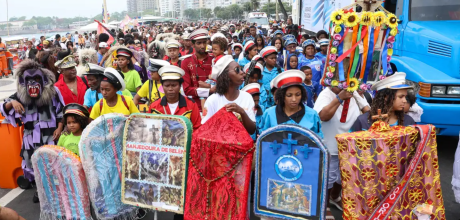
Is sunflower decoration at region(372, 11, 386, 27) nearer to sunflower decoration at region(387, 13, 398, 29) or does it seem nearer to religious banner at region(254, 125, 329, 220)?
sunflower decoration at region(387, 13, 398, 29)

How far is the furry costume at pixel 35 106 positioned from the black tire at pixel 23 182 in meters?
0.42

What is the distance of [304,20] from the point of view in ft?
56.1

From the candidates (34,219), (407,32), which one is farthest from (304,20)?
(34,219)

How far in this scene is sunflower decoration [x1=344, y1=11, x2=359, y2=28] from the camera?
3.59 m

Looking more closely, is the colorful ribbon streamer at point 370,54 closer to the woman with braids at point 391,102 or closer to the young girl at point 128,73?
the woman with braids at point 391,102

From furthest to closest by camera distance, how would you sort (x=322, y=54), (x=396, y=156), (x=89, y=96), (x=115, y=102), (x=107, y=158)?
(x=322, y=54) < (x=89, y=96) < (x=115, y=102) < (x=107, y=158) < (x=396, y=156)

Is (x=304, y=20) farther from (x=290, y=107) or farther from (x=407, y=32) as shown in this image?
(x=290, y=107)

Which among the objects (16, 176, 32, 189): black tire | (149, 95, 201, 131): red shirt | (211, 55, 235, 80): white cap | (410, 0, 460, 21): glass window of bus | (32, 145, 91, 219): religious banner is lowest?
(16, 176, 32, 189): black tire

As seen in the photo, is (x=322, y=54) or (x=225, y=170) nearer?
(x=225, y=170)

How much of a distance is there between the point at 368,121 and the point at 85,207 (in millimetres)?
2962

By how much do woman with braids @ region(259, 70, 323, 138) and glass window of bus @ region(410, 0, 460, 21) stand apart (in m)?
4.01

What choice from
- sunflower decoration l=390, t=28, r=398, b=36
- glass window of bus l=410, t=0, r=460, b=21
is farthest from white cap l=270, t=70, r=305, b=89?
glass window of bus l=410, t=0, r=460, b=21

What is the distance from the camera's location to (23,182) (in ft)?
18.0

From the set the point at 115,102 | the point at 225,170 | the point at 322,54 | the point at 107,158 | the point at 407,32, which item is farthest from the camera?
the point at 322,54
